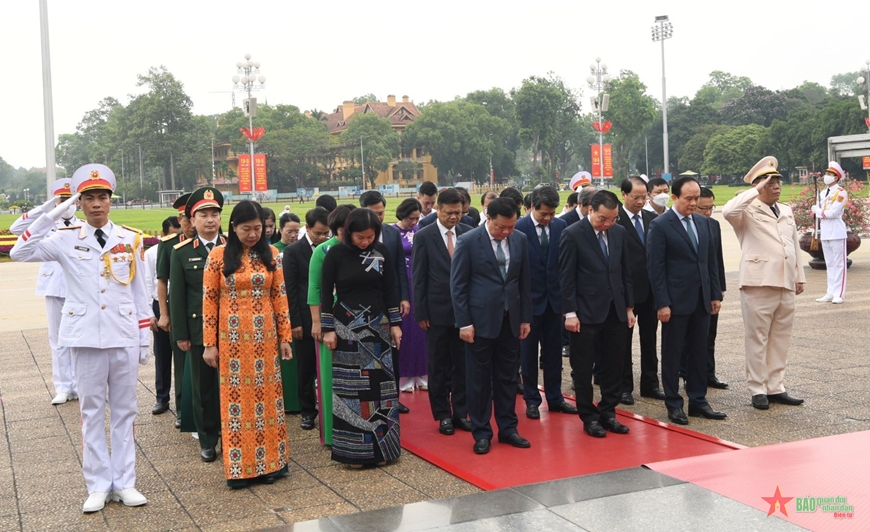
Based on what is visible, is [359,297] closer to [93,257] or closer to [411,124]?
[93,257]

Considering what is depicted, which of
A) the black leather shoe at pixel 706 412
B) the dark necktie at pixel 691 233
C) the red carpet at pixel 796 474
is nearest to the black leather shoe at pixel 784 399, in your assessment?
the black leather shoe at pixel 706 412

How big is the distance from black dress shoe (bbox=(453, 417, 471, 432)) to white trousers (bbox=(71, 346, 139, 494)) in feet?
7.60

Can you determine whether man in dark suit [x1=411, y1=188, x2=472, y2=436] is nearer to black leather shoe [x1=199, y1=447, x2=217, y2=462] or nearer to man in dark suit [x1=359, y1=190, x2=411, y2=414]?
man in dark suit [x1=359, y1=190, x2=411, y2=414]

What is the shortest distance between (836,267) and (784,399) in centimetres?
630

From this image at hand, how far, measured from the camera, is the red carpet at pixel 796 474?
163 inches

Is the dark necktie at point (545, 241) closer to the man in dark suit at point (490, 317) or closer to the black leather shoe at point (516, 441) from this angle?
the man in dark suit at point (490, 317)

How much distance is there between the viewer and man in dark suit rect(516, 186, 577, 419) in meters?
6.57

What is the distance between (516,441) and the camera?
222 inches

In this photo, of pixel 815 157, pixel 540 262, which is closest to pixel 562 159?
pixel 815 157

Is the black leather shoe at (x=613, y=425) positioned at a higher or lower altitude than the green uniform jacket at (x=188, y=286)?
lower

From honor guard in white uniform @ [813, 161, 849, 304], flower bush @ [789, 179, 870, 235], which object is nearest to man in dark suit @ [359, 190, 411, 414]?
honor guard in white uniform @ [813, 161, 849, 304]

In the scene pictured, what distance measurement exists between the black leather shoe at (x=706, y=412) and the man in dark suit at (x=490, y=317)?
58.0 inches

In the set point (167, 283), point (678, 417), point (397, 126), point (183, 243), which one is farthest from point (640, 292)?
point (397, 126)

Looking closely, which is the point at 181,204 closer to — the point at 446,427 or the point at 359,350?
the point at 359,350
